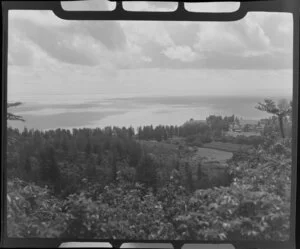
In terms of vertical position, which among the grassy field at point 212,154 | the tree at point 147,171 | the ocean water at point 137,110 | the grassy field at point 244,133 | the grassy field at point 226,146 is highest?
the ocean water at point 137,110

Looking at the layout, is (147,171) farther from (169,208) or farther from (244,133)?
(244,133)

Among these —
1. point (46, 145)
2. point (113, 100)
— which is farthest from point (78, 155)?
point (113, 100)

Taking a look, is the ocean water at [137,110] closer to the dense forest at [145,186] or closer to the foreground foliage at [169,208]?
the dense forest at [145,186]

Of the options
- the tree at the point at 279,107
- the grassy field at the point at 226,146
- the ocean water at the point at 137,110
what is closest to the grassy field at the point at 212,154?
the grassy field at the point at 226,146

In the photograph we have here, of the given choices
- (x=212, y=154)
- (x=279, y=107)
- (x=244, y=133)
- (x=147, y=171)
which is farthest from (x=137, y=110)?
(x=279, y=107)

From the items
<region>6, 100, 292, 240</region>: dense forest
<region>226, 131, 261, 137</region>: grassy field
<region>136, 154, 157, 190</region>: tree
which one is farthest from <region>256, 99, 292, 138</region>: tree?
<region>136, 154, 157, 190</region>: tree

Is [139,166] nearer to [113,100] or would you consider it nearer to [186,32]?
[113,100]
